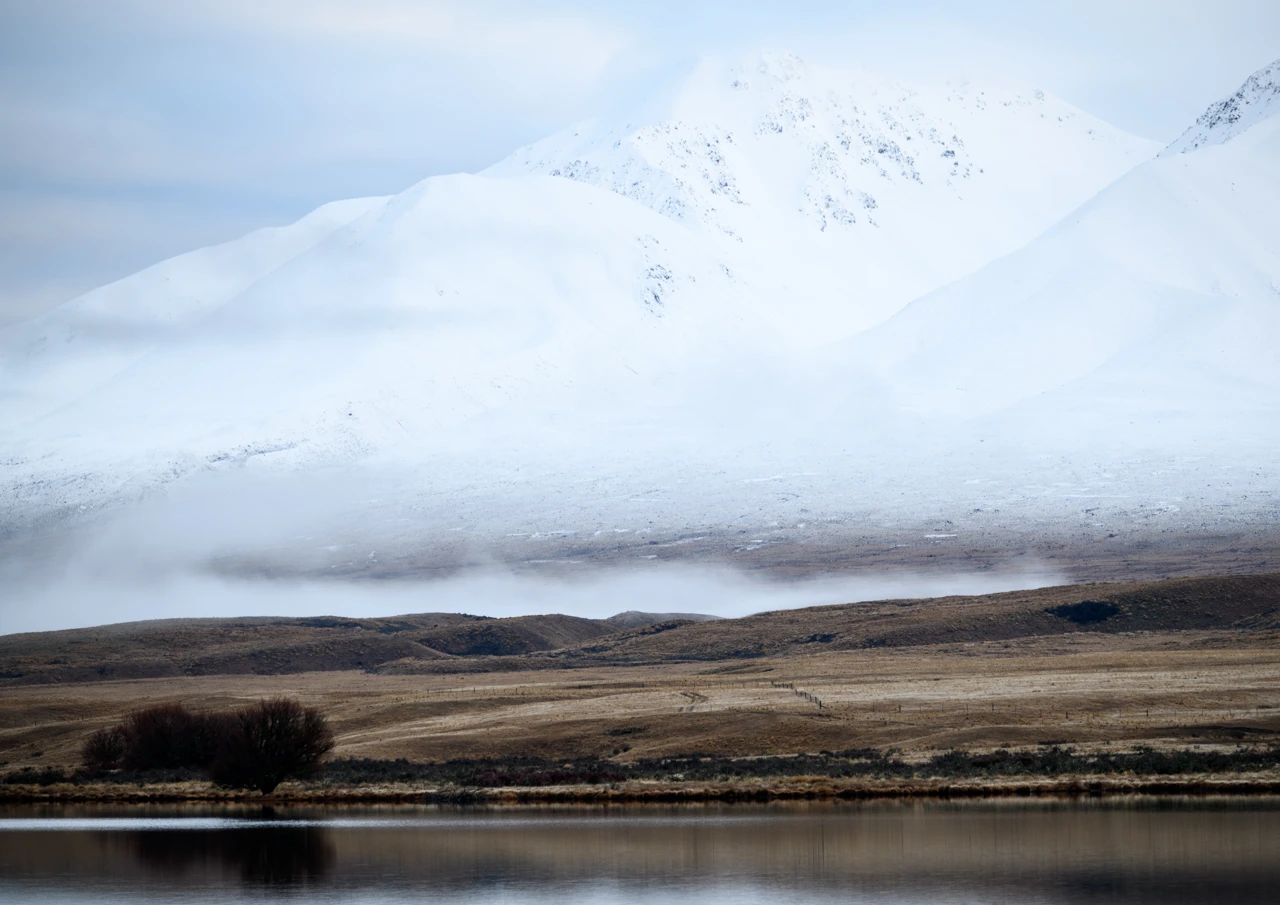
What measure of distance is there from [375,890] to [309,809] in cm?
1763

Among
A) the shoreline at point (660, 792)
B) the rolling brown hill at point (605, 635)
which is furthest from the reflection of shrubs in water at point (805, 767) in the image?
the rolling brown hill at point (605, 635)

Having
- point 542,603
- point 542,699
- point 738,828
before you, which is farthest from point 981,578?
point 738,828

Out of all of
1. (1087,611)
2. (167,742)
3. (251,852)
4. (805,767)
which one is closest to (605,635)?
(1087,611)

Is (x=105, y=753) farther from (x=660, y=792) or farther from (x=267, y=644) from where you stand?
(x=267, y=644)

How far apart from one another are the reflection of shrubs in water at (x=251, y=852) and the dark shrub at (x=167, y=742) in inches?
738

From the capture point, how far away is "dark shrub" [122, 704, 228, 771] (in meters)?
67.8

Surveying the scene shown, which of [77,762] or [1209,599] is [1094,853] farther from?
[1209,599]

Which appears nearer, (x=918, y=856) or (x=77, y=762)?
(x=918, y=856)

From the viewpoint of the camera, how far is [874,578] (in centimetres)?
18638

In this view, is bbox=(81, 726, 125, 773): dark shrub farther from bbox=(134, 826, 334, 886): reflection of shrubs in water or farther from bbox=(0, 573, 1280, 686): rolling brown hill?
bbox=(0, 573, 1280, 686): rolling brown hill

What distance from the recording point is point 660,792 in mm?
53719

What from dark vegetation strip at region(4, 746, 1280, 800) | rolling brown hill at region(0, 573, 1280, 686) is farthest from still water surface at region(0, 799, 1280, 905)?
rolling brown hill at region(0, 573, 1280, 686)

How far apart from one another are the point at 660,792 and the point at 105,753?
25.5 meters

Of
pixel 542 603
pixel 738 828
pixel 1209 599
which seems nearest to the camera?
pixel 738 828
